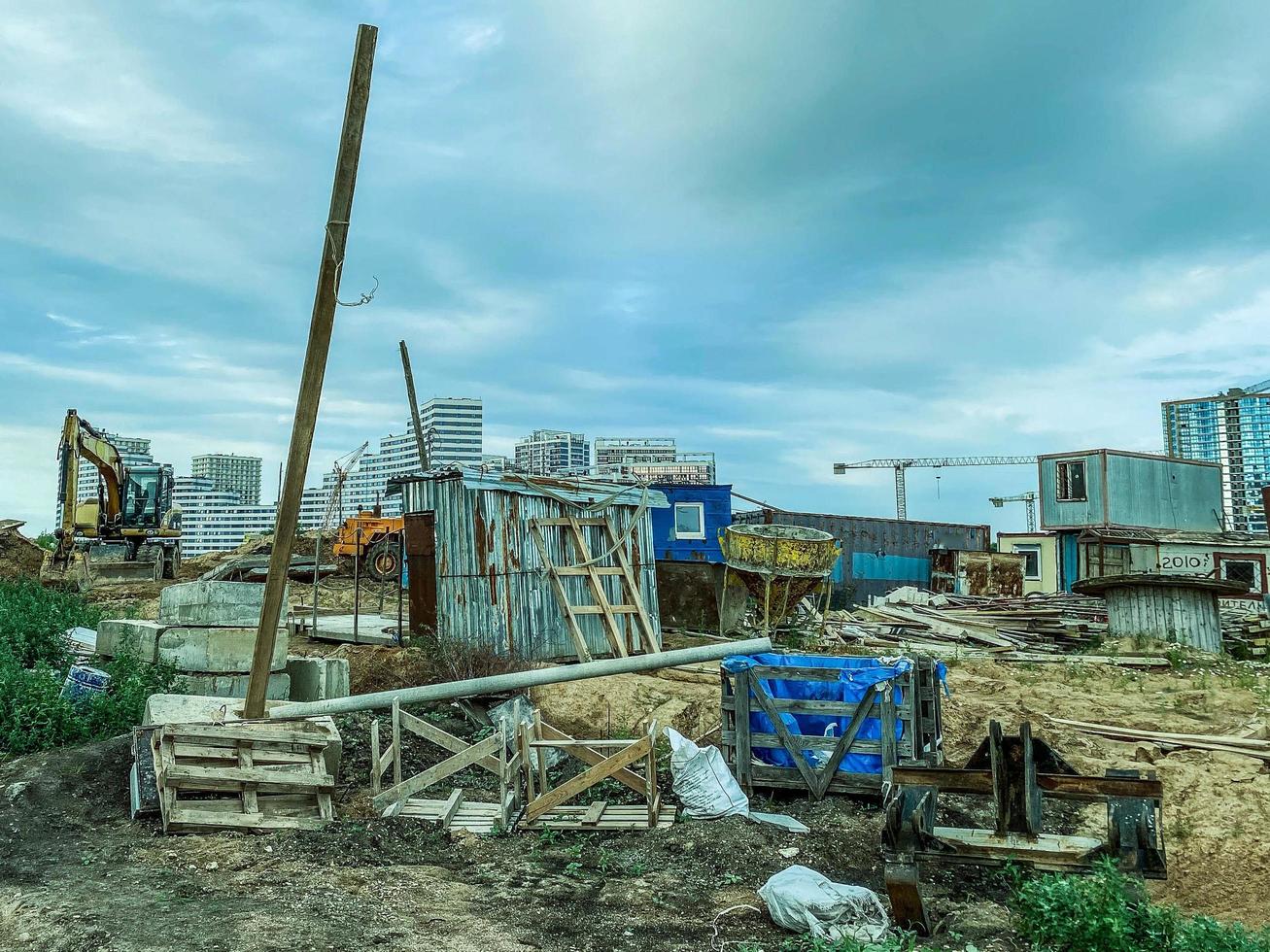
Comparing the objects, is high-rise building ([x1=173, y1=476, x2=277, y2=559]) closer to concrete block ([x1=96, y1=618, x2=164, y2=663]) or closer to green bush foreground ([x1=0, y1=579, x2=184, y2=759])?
concrete block ([x1=96, y1=618, x2=164, y2=663])

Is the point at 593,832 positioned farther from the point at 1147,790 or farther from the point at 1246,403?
the point at 1246,403

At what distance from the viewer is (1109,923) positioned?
5.29m

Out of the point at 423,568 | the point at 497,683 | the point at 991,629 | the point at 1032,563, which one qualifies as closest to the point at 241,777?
the point at 497,683

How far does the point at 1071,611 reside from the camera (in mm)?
22234

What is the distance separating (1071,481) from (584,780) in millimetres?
27260

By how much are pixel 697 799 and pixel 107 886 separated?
14.7 ft

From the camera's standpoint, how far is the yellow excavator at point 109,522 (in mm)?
26188

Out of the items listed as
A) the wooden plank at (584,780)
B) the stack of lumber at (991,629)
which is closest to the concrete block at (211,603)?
the wooden plank at (584,780)

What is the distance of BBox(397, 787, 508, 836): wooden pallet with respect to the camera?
26.0 ft

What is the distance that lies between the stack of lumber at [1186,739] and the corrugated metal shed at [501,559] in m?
7.37

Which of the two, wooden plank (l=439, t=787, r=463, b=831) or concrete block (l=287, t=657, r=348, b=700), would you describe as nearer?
wooden plank (l=439, t=787, r=463, b=831)

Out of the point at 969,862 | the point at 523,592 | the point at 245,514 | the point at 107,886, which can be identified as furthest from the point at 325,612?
the point at 245,514

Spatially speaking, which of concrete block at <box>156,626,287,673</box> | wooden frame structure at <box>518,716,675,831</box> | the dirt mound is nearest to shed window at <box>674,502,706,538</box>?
concrete block at <box>156,626,287,673</box>

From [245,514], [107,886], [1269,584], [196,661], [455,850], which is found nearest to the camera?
[107,886]
